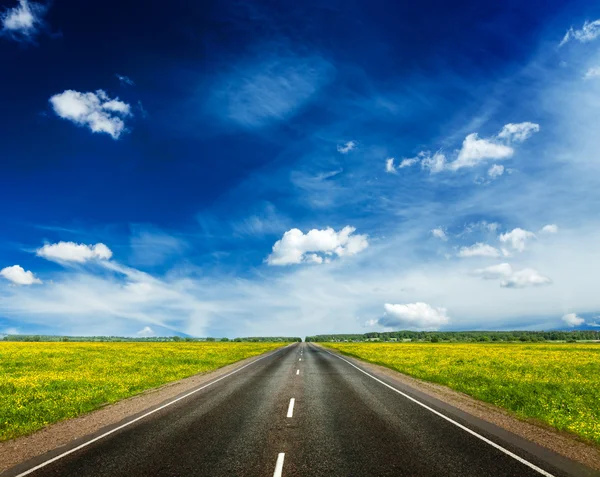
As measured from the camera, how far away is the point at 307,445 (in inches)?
321

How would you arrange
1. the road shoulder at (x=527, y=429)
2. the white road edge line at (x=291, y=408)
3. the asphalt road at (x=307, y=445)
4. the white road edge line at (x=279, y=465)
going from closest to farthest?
the white road edge line at (x=279, y=465) → the asphalt road at (x=307, y=445) → the road shoulder at (x=527, y=429) → the white road edge line at (x=291, y=408)

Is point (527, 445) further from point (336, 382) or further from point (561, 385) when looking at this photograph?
point (561, 385)

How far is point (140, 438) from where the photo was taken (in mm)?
8992

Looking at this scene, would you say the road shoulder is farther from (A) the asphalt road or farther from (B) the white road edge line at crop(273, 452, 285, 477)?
(B) the white road edge line at crop(273, 452, 285, 477)

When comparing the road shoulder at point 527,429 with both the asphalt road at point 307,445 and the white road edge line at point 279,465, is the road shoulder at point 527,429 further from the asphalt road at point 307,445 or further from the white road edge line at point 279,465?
the white road edge line at point 279,465

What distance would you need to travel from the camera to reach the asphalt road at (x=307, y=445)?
686cm

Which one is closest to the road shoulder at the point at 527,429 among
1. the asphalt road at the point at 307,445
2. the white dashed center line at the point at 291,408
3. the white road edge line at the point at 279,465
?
the asphalt road at the point at 307,445

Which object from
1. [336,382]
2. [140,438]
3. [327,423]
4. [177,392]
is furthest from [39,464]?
[336,382]

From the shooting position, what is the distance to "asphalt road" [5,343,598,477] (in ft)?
22.5

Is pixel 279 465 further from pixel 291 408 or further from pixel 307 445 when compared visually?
pixel 291 408

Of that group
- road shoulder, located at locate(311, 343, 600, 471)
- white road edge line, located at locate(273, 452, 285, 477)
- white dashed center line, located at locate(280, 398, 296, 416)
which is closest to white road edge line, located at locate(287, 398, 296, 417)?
white dashed center line, located at locate(280, 398, 296, 416)

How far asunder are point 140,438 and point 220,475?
3.61 m

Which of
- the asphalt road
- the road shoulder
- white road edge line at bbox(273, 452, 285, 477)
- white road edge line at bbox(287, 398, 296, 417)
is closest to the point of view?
white road edge line at bbox(273, 452, 285, 477)

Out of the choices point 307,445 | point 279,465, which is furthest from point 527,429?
point 279,465
